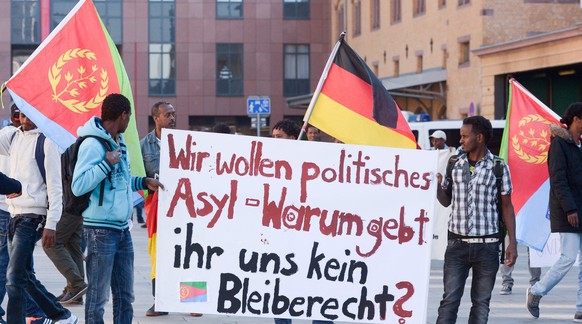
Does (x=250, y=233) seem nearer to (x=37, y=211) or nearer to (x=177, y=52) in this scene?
(x=37, y=211)

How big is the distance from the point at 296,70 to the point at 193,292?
208 feet

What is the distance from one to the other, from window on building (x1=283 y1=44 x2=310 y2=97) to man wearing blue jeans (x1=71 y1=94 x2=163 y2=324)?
207 feet

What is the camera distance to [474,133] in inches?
368

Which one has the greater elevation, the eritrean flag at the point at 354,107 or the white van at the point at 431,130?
the white van at the point at 431,130

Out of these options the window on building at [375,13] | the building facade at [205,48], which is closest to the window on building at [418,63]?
the window on building at [375,13]

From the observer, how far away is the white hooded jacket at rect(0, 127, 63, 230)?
9773mm

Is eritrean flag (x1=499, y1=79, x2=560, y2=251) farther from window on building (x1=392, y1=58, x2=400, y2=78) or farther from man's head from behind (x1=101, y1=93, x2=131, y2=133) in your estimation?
window on building (x1=392, y1=58, x2=400, y2=78)

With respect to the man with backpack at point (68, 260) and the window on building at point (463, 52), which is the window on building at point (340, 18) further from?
the man with backpack at point (68, 260)

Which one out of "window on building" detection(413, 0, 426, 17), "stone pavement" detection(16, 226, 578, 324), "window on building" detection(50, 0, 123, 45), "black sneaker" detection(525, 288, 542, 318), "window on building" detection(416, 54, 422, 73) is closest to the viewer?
"stone pavement" detection(16, 226, 578, 324)

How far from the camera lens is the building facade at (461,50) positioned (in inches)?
1657

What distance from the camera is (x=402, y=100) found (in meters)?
55.7

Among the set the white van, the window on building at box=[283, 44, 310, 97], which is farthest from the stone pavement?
the window on building at box=[283, 44, 310, 97]

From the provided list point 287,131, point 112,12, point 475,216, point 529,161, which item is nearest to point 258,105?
point 529,161

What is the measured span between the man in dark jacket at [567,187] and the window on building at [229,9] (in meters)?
59.9
